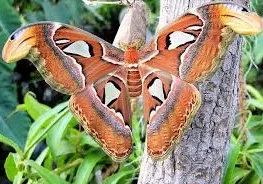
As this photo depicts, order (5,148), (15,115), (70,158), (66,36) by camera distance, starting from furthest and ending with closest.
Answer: (5,148)
(15,115)
(70,158)
(66,36)

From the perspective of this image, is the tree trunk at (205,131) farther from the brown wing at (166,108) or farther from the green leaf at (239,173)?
the green leaf at (239,173)

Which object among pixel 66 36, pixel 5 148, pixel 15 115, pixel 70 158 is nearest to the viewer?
pixel 66 36

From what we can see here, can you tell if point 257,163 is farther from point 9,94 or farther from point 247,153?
point 9,94

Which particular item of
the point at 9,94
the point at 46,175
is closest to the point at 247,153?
the point at 46,175

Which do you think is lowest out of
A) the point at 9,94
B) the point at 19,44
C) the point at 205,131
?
the point at 9,94

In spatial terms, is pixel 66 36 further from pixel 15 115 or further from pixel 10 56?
pixel 15 115

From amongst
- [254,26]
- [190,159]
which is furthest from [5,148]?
[254,26]

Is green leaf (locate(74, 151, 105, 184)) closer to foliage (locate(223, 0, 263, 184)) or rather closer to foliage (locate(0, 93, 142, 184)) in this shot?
foliage (locate(0, 93, 142, 184))

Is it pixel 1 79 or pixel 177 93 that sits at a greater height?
pixel 177 93
